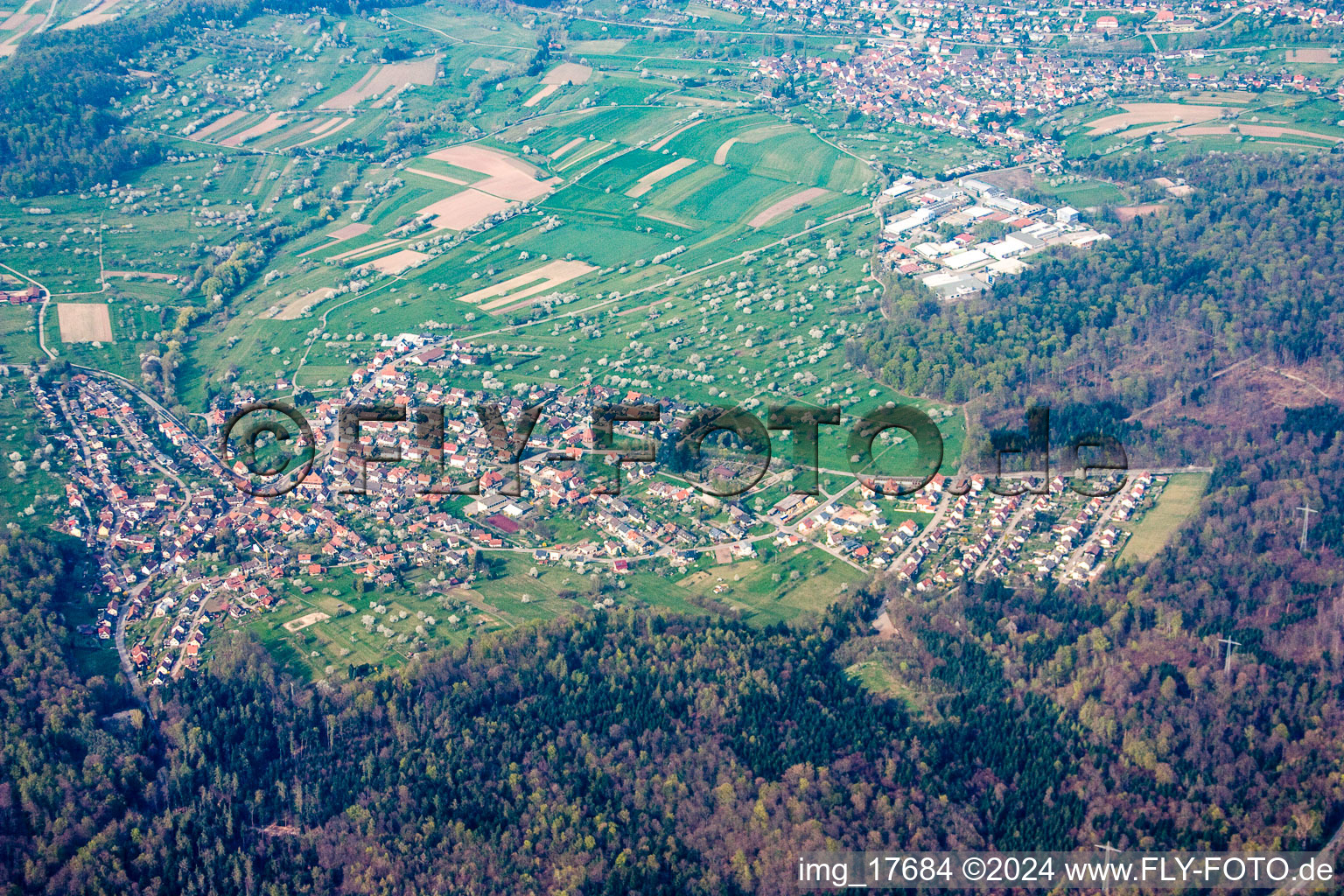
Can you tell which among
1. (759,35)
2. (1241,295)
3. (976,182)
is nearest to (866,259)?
(976,182)

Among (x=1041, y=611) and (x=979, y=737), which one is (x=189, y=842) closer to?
(x=979, y=737)

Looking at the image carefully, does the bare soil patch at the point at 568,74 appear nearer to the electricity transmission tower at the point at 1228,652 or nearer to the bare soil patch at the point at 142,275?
the bare soil patch at the point at 142,275

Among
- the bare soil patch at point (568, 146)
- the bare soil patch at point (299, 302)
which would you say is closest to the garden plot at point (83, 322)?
the bare soil patch at point (299, 302)

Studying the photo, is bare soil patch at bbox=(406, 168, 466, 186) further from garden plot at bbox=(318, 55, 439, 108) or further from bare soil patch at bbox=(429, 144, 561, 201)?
garden plot at bbox=(318, 55, 439, 108)

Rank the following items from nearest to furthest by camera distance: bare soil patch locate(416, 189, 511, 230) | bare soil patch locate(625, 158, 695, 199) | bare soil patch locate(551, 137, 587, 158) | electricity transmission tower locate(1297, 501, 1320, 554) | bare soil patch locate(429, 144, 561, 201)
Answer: electricity transmission tower locate(1297, 501, 1320, 554), bare soil patch locate(416, 189, 511, 230), bare soil patch locate(625, 158, 695, 199), bare soil patch locate(429, 144, 561, 201), bare soil patch locate(551, 137, 587, 158)

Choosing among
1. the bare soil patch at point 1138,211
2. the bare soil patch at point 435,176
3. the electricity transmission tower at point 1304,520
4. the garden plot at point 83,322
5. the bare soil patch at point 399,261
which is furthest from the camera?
the bare soil patch at point 435,176

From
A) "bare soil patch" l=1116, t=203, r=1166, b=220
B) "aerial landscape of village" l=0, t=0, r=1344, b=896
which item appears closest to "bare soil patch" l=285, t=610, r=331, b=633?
"aerial landscape of village" l=0, t=0, r=1344, b=896
